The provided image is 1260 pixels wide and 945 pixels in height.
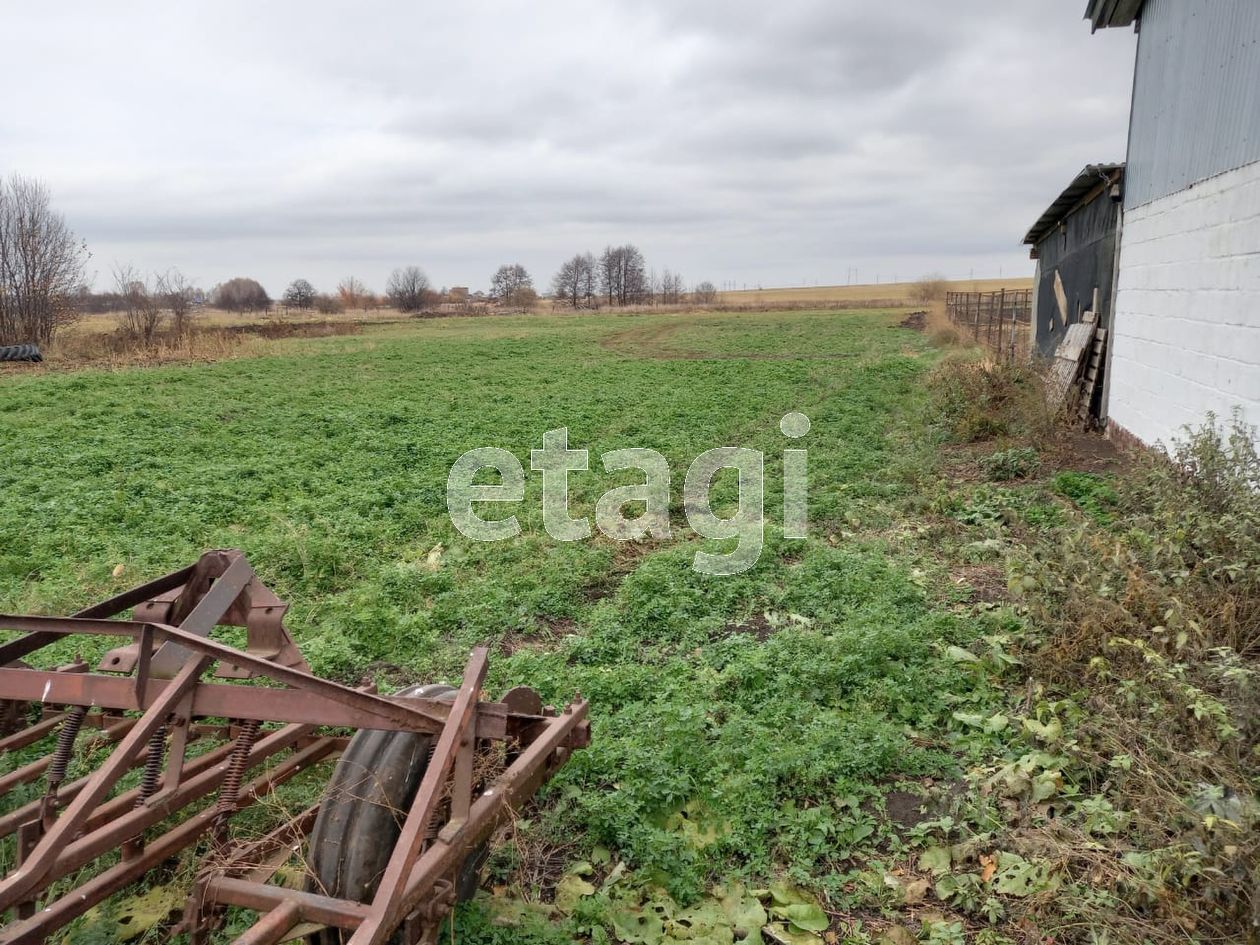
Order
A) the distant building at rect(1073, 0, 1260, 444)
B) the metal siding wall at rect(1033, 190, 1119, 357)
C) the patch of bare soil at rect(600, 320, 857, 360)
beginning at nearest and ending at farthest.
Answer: the distant building at rect(1073, 0, 1260, 444) < the metal siding wall at rect(1033, 190, 1119, 357) < the patch of bare soil at rect(600, 320, 857, 360)

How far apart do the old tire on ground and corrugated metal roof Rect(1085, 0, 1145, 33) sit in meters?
13.4

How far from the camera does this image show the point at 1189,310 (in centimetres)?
839

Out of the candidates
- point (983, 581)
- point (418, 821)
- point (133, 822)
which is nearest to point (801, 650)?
point (983, 581)

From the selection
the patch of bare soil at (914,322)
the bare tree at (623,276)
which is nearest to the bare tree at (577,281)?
the bare tree at (623,276)

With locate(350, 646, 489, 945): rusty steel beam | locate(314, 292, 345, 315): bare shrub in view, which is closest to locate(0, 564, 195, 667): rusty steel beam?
locate(350, 646, 489, 945): rusty steel beam

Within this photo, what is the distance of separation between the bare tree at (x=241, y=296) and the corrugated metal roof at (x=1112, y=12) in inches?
3081

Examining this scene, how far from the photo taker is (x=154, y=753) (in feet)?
9.91

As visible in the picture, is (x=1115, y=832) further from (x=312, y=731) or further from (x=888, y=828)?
(x=312, y=731)

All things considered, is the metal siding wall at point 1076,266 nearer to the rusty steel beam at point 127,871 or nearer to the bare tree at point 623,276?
the rusty steel beam at point 127,871

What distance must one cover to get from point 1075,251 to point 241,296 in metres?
85.9

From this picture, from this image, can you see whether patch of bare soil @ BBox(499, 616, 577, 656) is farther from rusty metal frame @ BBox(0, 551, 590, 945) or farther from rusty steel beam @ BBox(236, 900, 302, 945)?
rusty steel beam @ BBox(236, 900, 302, 945)

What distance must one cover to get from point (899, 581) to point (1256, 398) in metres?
3.31

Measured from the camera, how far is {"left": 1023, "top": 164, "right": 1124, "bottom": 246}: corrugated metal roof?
11617mm

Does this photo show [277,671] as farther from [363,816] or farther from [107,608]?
[107,608]
